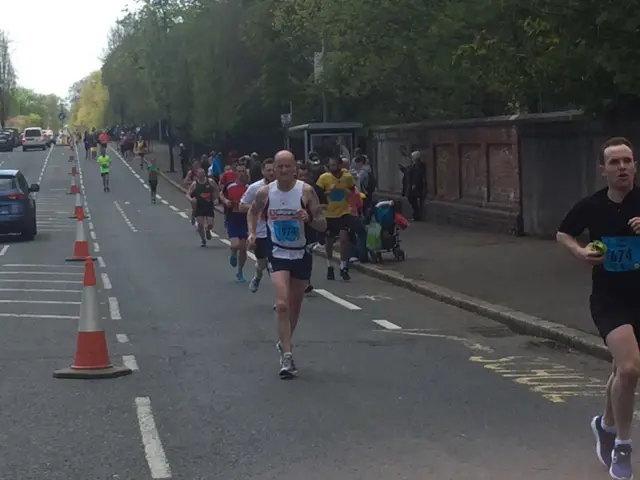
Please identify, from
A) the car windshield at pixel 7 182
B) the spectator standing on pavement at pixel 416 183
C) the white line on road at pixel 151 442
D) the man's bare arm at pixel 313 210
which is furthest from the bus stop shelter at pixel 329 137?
the white line on road at pixel 151 442

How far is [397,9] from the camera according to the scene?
26281 millimetres

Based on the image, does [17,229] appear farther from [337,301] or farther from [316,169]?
[337,301]

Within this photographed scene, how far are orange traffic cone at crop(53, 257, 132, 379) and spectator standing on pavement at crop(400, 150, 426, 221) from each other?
70.0 ft

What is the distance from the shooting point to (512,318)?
13.7 m

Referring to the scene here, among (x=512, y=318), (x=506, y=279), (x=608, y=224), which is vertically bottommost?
(x=506, y=279)

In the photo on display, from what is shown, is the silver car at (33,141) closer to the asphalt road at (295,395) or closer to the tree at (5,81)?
the tree at (5,81)

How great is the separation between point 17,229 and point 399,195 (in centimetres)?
1125

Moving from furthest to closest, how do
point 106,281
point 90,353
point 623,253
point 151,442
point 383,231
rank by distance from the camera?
point 383,231 → point 106,281 → point 90,353 → point 151,442 → point 623,253

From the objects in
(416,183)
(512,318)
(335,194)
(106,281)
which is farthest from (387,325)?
(416,183)

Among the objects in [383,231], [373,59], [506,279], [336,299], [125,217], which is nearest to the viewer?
[336,299]

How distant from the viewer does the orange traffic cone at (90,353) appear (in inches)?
413

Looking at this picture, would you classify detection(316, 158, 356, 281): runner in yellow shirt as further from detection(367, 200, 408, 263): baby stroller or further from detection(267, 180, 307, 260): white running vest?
detection(267, 180, 307, 260): white running vest

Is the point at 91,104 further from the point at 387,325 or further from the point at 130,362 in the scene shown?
the point at 130,362

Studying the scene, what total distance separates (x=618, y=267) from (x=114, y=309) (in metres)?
10.4
